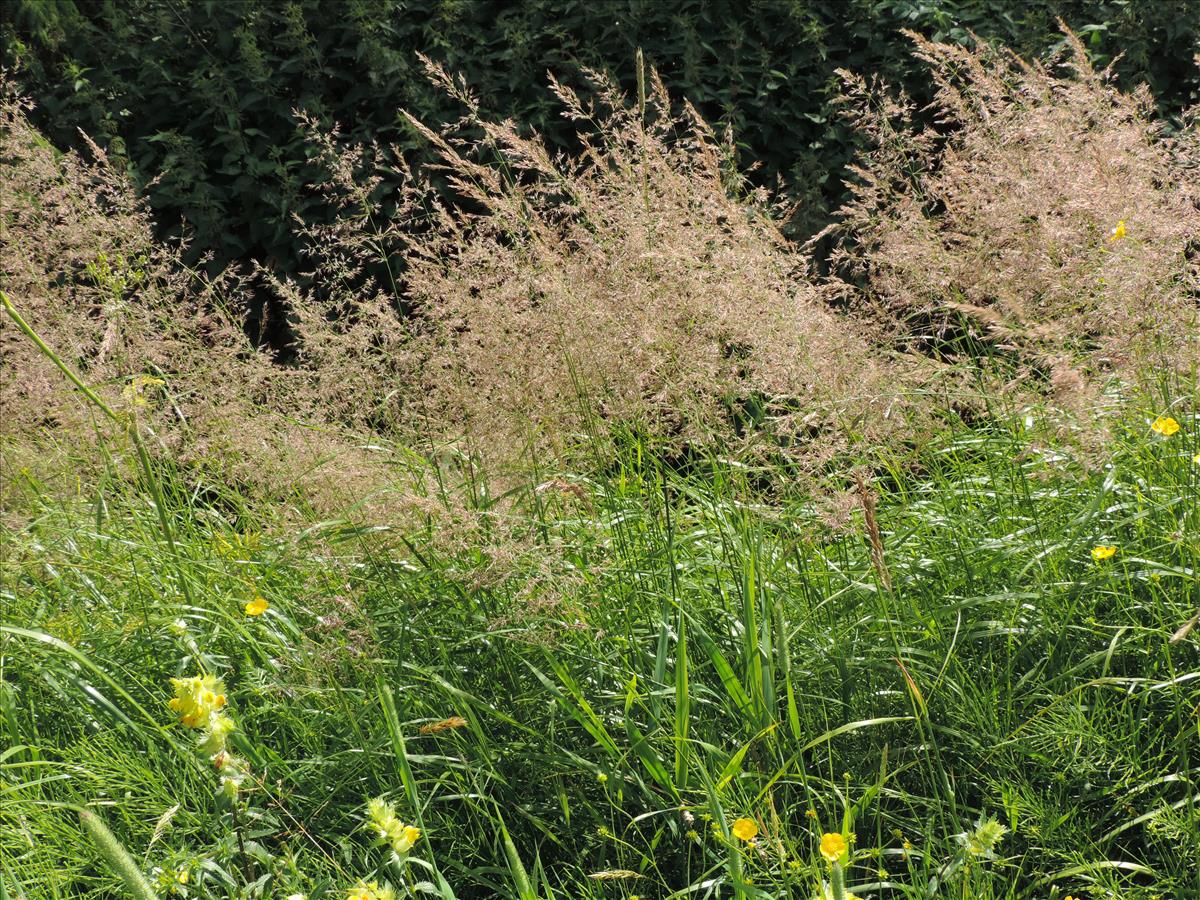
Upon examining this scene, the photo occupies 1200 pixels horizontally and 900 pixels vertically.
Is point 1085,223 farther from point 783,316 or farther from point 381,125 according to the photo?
point 381,125

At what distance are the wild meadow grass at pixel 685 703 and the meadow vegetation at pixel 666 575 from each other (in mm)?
15

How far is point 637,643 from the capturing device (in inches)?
103

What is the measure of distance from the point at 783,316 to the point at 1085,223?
2.49 feet

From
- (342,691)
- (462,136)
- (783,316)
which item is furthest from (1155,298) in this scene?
(462,136)

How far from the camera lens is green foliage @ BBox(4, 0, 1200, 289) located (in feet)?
16.7

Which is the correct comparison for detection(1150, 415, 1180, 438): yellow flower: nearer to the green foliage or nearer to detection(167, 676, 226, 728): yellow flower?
detection(167, 676, 226, 728): yellow flower

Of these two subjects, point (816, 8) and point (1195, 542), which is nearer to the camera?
point (1195, 542)

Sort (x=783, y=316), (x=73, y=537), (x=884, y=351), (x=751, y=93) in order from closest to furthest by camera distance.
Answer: (x=783, y=316) → (x=884, y=351) → (x=73, y=537) → (x=751, y=93)

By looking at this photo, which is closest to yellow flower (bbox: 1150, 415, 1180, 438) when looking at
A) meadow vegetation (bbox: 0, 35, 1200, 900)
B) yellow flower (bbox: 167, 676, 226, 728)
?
meadow vegetation (bbox: 0, 35, 1200, 900)

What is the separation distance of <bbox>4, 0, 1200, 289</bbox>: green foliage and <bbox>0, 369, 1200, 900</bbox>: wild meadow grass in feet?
7.95

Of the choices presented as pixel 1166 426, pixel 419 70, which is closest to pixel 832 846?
pixel 1166 426

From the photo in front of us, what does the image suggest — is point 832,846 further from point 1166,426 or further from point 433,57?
point 433,57

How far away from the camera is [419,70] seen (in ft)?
17.5

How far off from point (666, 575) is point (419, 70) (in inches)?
133
